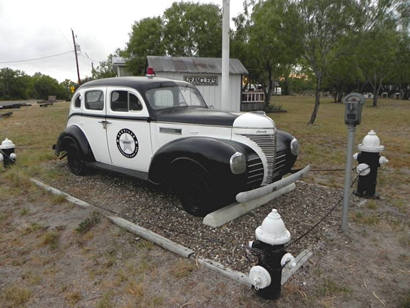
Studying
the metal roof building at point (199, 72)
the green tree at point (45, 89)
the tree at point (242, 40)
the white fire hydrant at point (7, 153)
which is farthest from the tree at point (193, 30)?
the green tree at point (45, 89)

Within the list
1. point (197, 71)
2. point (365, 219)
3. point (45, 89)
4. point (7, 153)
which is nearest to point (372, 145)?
point (365, 219)

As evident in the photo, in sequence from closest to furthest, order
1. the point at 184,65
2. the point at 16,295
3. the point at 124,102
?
the point at 16,295 < the point at 124,102 < the point at 184,65

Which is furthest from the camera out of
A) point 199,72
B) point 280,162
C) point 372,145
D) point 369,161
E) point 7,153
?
point 199,72

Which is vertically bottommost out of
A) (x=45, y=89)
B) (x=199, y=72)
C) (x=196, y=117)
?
(x=196, y=117)

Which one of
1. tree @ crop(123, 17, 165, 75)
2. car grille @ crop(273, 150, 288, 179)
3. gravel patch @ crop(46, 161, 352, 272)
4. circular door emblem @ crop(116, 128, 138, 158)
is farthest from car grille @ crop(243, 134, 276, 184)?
tree @ crop(123, 17, 165, 75)

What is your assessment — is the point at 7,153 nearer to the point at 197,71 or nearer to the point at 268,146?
the point at 268,146

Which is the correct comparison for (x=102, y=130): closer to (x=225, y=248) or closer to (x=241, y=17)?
(x=225, y=248)

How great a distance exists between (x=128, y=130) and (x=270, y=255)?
10.5ft

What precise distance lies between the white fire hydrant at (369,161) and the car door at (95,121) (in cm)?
425

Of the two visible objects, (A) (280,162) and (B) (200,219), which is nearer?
(B) (200,219)

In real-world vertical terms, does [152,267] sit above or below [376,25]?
→ below

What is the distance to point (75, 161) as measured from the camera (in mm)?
6062

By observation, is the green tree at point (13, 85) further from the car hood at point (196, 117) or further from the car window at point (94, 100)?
the car hood at point (196, 117)

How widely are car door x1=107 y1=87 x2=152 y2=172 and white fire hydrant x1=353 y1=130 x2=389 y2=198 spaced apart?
3.33 meters
